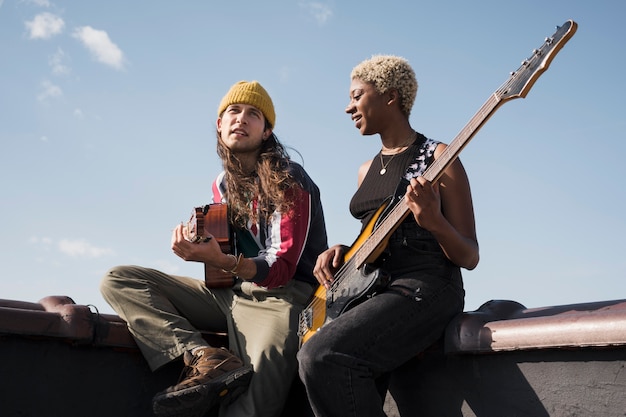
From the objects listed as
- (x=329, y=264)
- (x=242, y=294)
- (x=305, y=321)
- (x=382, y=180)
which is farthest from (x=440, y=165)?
(x=242, y=294)

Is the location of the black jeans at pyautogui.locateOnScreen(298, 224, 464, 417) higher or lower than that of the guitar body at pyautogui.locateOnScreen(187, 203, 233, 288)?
lower

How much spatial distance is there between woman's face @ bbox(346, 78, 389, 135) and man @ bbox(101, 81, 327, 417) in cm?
52

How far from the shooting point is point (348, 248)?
348 centimetres

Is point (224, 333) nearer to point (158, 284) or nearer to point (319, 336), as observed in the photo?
point (158, 284)

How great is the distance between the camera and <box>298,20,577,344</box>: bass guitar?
2992mm

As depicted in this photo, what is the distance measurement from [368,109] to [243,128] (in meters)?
0.91

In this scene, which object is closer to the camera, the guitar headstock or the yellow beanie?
the guitar headstock

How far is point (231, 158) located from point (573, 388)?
7.57ft

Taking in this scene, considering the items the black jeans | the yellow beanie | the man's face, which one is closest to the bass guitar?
the black jeans

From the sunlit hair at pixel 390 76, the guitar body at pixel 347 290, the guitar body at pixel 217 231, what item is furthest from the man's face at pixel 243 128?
the guitar body at pixel 347 290

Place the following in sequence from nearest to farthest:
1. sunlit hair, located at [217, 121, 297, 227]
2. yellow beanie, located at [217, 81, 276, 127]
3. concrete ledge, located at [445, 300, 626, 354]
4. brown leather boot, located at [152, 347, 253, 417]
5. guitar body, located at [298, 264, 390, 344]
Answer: concrete ledge, located at [445, 300, 626, 354] < guitar body, located at [298, 264, 390, 344] < brown leather boot, located at [152, 347, 253, 417] < sunlit hair, located at [217, 121, 297, 227] < yellow beanie, located at [217, 81, 276, 127]

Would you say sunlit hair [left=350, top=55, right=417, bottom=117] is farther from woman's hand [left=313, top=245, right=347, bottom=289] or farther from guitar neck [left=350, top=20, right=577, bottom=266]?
woman's hand [left=313, top=245, right=347, bottom=289]

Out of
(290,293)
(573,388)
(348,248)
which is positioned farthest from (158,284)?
(573,388)

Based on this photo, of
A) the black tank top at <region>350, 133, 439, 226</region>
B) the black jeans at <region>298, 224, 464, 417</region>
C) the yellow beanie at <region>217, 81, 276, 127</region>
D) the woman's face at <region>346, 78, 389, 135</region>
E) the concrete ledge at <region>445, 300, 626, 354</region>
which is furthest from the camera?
the yellow beanie at <region>217, 81, 276, 127</region>
